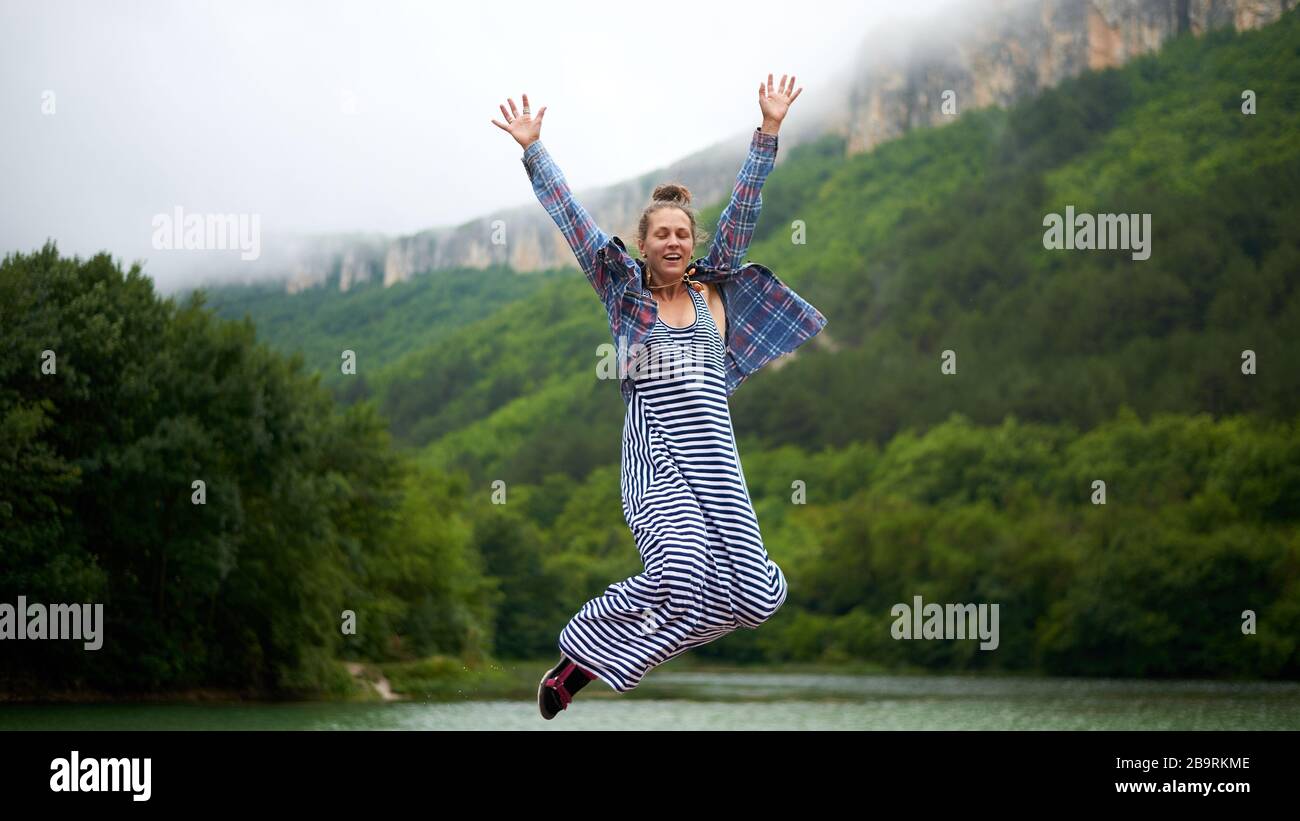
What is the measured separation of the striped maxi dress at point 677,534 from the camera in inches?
233

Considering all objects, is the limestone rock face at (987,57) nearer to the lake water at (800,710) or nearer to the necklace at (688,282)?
the lake water at (800,710)

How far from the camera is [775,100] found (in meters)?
6.77

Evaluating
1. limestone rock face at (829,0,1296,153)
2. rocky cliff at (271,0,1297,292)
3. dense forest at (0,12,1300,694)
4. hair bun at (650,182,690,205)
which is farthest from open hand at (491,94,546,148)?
limestone rock face at (829,0,1296,153)

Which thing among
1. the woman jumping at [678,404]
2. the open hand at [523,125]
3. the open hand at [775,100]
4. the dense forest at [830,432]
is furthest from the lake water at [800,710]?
the open hand at [775,100]

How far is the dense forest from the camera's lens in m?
34.8

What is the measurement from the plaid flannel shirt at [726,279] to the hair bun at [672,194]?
0.21 metres

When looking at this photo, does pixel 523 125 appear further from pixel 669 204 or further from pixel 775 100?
pixel 775 100

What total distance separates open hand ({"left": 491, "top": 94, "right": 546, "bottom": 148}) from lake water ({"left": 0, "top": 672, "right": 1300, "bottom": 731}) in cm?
1986

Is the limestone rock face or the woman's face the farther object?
the limestone rock face

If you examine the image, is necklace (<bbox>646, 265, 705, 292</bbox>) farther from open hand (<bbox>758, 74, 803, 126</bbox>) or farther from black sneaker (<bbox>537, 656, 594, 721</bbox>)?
black sneaker (<bbox>537, 656, 594, 721</bbox>)

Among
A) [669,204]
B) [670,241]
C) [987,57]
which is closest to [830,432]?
[987,57]

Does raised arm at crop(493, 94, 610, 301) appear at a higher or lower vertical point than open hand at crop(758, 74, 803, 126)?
lower
